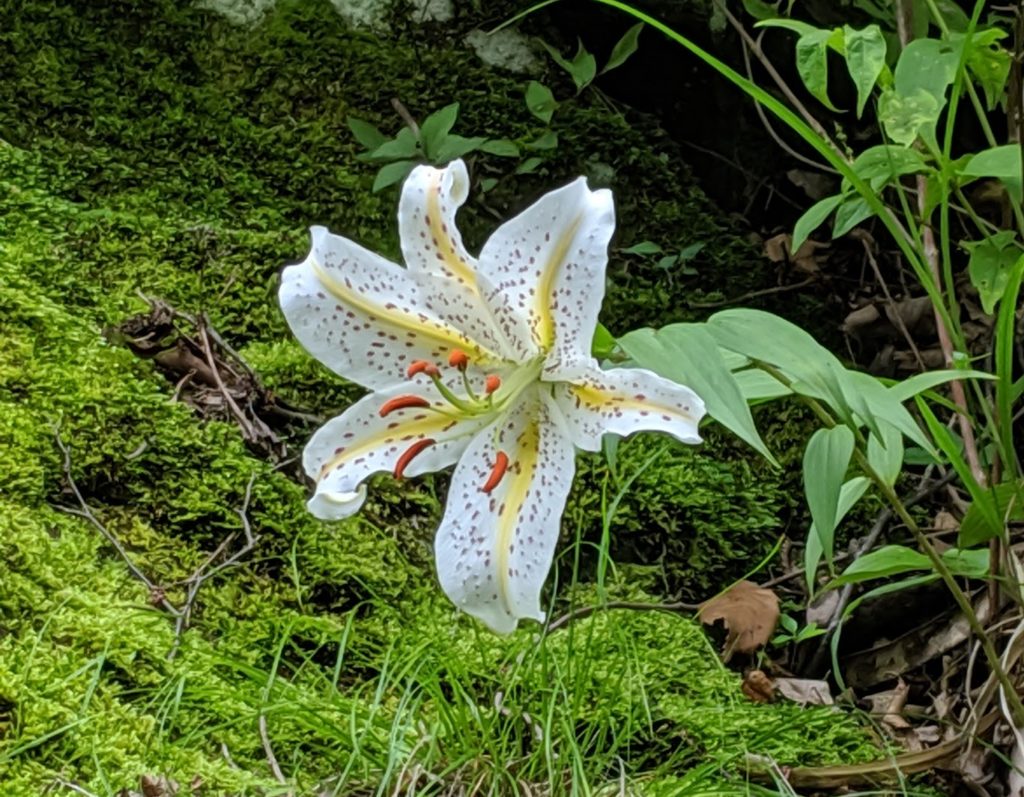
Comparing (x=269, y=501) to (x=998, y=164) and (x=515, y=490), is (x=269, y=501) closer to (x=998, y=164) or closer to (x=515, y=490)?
(x=515, y=490)

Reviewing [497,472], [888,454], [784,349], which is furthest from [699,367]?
[888,454]

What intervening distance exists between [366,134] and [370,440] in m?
1.10

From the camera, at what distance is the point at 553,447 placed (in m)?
0.94

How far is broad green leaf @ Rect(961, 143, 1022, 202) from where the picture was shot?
45.4 inches

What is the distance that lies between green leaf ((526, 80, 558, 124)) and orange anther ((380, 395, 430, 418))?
3.99ft

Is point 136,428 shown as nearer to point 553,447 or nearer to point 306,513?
point 306,513

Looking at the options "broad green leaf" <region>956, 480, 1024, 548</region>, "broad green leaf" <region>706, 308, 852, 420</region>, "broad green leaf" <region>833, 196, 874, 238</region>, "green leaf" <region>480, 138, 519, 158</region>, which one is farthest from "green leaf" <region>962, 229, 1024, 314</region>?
"green leaf" <region>480, 138, 519, 158</region>

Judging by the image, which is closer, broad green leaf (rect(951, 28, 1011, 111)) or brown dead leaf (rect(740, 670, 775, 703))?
broad green leaf (rect(951, 28, 1011, 111))

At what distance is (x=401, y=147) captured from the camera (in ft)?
6.29

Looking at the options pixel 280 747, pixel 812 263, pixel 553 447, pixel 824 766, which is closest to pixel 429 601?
pixel 280 747

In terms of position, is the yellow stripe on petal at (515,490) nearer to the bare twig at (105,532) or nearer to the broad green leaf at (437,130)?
the bare twig at (105,532)

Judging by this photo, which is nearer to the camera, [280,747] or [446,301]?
[446,301]

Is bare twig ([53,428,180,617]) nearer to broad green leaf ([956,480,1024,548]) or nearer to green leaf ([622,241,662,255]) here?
broad green leaf ([956,480,1024,548])

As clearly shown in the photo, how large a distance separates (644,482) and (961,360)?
66 centimetres
